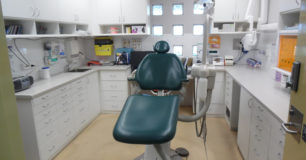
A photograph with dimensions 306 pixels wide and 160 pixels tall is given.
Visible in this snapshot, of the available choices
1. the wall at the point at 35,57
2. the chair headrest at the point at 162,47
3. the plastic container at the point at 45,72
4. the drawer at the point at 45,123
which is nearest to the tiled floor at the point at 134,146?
the drawer at the point at 45,123

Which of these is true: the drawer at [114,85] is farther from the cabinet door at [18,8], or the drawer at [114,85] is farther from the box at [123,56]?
the cabinet door at [18,8]

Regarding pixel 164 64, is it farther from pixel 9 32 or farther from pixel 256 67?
pixel 256 67

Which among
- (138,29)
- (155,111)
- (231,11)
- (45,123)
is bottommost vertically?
(45,123)

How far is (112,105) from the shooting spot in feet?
13.9

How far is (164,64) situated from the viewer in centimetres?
250

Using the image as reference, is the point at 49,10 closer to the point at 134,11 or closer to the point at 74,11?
the point at 74,11

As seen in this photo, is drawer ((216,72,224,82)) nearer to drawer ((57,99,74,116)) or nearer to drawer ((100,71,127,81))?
drawer ((100,71,127,81))

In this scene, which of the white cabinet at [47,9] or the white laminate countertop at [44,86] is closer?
the white laminate countertop at [44,86]

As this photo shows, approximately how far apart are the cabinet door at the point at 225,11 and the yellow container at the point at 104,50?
2198mm

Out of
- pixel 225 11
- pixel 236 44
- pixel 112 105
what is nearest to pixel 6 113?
pixel 112 105

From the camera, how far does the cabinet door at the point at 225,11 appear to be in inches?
146

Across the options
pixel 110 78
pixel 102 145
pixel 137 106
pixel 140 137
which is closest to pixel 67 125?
pixel 102 145

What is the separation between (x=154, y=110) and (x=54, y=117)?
1557 millimetres

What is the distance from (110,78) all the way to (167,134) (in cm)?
271
